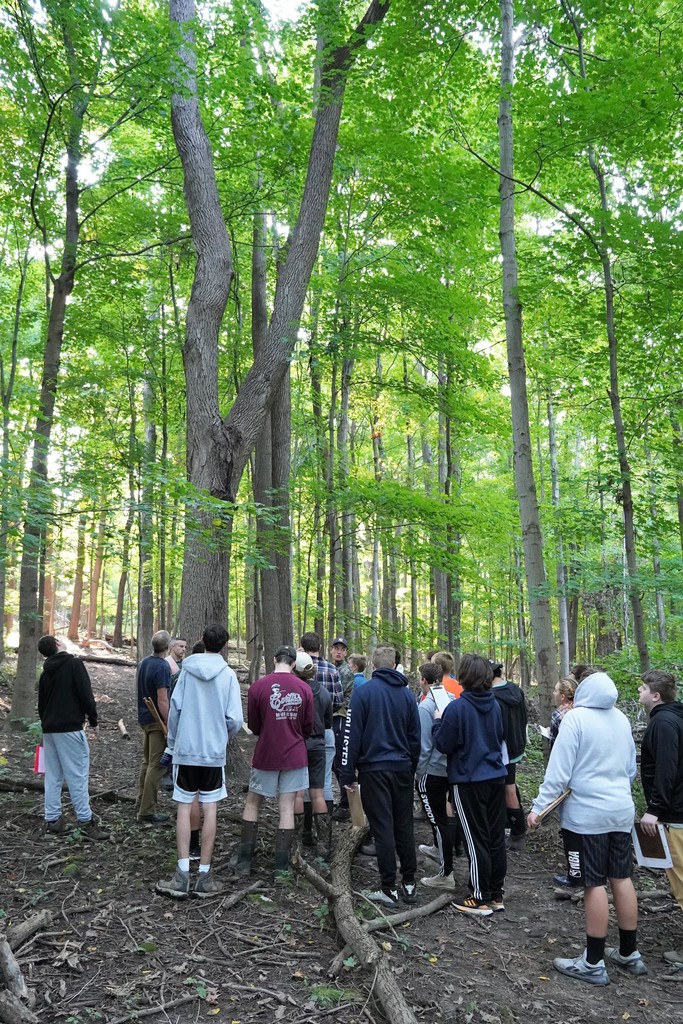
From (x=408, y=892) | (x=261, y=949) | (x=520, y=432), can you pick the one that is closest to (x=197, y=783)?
(x=261, y=949)

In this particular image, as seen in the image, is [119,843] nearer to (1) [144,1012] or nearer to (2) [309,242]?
(1) [144,1012]

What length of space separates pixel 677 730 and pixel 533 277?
5.63 m

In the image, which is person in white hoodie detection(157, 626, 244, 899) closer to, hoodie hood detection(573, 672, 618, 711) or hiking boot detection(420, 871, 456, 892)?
hiking boot detection(420, 871, 456, 892)

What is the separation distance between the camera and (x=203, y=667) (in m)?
5.09

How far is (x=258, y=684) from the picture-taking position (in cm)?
541

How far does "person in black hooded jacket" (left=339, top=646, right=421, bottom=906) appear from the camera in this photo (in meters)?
5.05

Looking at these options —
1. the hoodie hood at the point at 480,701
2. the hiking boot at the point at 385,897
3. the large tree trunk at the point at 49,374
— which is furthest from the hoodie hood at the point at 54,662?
the hoodie hood at the point at 480,701

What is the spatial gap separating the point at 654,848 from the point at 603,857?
545 millimetres

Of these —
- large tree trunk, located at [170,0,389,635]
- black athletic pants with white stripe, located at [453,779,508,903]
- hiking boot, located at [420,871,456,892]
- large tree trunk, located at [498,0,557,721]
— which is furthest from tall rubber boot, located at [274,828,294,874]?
large tree trunk, located at [498,0,557,721]

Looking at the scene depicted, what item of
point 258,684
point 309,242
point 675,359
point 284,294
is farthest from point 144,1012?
point 675,359

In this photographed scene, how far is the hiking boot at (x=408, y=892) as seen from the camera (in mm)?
5032

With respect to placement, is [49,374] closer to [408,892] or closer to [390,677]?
[390,677]

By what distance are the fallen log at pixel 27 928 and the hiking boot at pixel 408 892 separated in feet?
8.17

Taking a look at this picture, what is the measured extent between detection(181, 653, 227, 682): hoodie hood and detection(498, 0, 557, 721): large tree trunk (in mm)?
3568
